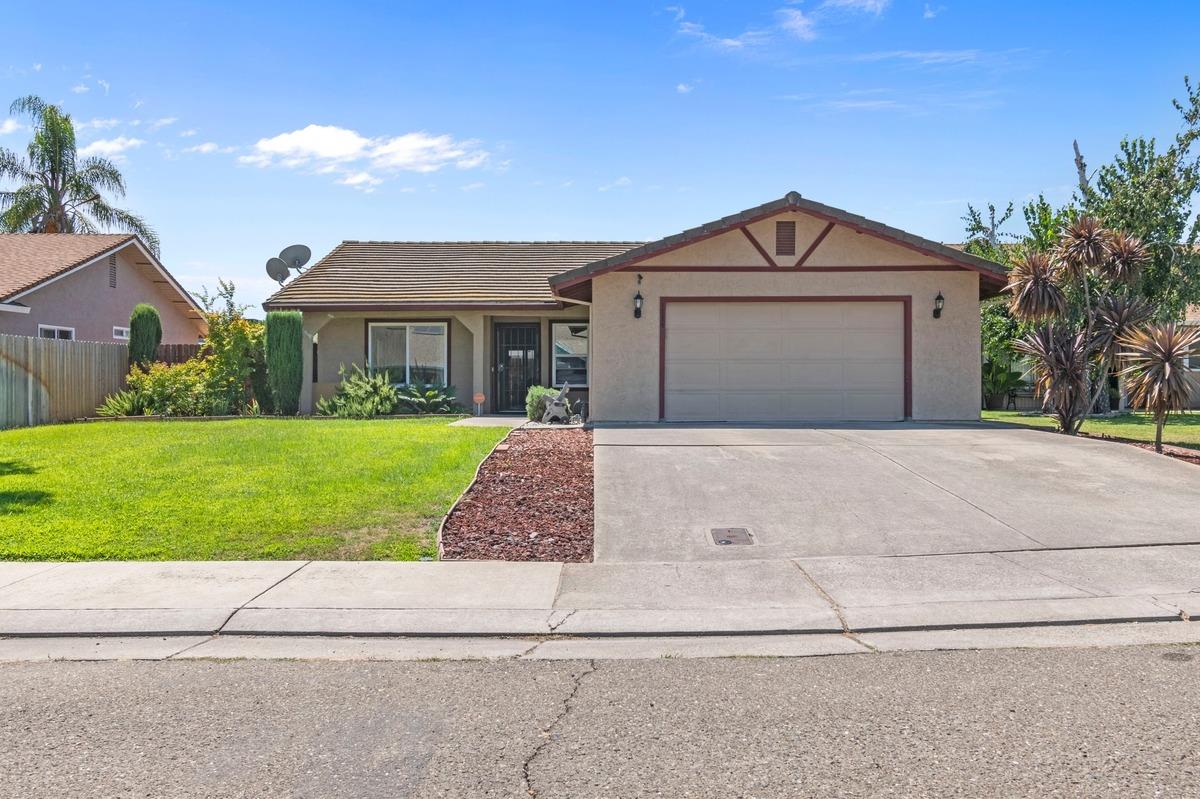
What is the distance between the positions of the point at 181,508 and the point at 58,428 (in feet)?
32.7

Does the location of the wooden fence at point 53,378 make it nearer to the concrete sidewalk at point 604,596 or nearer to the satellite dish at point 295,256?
the satellite dish at point 295,256

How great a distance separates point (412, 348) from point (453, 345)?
101 centimetres

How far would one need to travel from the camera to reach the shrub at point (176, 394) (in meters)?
20.2

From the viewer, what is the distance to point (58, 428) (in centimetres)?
1719

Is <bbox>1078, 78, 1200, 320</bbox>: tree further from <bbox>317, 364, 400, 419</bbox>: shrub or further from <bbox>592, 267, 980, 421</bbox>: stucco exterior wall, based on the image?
<bbox>317, 364, 400, 419</bbox>: shrub

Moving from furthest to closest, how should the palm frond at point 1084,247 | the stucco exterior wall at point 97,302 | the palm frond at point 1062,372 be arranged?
1. the stucco exterior wall at point 97,302
2. the palm frond at point 1084,247
3. the palm frond at point 1062,372

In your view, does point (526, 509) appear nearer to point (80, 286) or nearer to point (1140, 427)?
point (1140, 427)

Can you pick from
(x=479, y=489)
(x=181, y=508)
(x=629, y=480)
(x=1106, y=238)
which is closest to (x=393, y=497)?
(x=479, y=489)

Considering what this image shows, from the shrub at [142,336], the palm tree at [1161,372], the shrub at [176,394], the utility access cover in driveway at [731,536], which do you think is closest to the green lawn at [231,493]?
the utility access cover in driveway at [731,536]

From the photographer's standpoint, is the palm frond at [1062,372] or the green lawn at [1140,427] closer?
the palm frond at [1062,372]

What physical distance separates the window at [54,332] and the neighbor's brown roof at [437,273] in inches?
266

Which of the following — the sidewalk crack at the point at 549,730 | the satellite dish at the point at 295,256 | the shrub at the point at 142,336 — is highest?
the satellite dish at the point at 295,256

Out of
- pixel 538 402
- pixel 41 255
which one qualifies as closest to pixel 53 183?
pixel 41 255

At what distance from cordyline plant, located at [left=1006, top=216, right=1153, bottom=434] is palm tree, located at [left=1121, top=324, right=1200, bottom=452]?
64.1 inches
